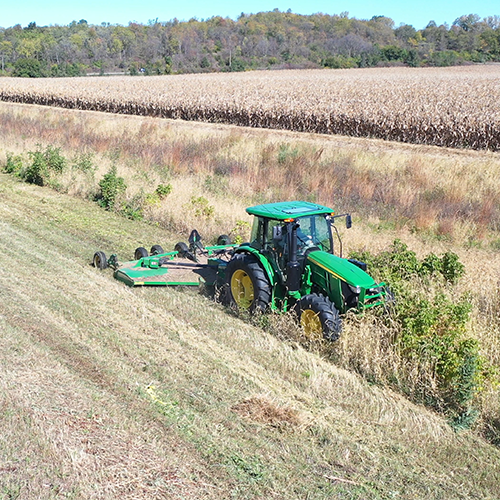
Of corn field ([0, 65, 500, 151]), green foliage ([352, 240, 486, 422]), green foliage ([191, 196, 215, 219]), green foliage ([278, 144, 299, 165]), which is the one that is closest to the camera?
green foliage ([352, 240, 486, 422])

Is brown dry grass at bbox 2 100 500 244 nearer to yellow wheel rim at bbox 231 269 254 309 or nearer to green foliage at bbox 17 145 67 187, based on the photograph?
green foliage at bbox 17 145 67 187

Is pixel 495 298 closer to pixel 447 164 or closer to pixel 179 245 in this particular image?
pixel 179 245

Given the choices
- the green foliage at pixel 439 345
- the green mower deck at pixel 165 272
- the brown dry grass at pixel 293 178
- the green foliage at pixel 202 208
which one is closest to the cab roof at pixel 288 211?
the green foliage at pixel 439 345

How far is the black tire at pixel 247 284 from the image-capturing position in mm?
8836

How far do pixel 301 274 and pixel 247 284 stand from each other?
3.33 ft

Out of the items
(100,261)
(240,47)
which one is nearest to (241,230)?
(100,261)

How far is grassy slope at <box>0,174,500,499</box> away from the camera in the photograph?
5.44m

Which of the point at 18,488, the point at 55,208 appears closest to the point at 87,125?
the point at 55,208

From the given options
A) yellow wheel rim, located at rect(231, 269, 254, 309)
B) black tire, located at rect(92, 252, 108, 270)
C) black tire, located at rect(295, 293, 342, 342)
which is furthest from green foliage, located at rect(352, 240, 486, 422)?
black tire, located at rect(92, 252, 108, 270)

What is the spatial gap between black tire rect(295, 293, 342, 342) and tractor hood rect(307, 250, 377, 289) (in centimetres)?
39

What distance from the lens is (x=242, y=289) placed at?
943 cm

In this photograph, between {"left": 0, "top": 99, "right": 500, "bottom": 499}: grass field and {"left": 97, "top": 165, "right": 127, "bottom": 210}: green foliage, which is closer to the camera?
{"left": 0, "top": 99, "right": 500, "bottom": 499}: grass field

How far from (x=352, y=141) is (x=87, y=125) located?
40.5 feet

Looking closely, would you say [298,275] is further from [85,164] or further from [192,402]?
[85,164]
